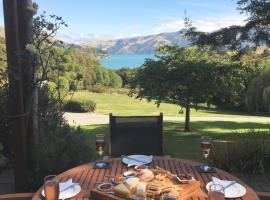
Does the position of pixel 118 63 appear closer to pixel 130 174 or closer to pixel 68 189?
pixel 130 174

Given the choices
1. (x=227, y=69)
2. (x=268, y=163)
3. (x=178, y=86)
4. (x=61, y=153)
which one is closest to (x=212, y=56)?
(x=227, y=69)

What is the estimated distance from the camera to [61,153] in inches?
207

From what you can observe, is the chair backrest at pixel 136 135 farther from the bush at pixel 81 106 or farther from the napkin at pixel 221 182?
the bush at pixel 81 106

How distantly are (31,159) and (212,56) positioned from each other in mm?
7465

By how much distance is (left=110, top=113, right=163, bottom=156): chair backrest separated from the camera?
4652mm

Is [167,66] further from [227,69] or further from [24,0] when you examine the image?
[24,0]

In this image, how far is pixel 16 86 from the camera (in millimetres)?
4863

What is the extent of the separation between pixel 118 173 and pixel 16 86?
81.4 inches

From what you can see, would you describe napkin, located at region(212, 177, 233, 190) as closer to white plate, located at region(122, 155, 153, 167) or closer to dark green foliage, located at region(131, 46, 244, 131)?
white plate, located at region(122, 155, 153, 167)

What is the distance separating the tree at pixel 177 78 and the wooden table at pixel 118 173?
23.9ft

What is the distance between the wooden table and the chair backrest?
0.77m

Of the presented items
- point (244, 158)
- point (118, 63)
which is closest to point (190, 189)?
point (244, 158)

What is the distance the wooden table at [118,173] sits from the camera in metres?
2.94

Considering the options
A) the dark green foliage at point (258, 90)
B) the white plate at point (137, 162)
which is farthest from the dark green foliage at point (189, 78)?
the white plate at point (137, 162)
